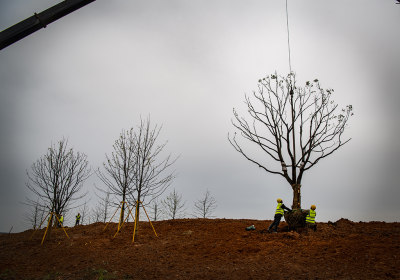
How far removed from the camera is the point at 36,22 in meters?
4.53

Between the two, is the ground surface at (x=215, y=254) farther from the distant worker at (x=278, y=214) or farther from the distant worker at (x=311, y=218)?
the distant worker at (x=278, y=214)

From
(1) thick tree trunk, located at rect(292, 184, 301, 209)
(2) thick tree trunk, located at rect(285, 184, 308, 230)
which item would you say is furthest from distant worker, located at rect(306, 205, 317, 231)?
(1) thick tree trunk, located at rect(292, 184, 301, 209)

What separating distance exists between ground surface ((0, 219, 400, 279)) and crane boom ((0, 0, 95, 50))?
6056 mm

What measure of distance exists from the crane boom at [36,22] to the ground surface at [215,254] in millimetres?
6056

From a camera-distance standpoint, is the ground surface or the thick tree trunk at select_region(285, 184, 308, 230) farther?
the thick tree trunk at select_region(285, 184, 308, 230)

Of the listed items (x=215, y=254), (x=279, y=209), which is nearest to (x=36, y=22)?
(x=215, y=254)

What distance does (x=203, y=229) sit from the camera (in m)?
11.0

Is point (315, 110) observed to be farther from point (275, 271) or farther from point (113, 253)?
point (113, 253)

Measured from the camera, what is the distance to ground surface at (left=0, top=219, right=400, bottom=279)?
6.29m

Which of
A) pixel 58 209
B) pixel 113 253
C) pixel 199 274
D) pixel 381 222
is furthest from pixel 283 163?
pixel 58 209

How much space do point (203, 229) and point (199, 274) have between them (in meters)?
4.52

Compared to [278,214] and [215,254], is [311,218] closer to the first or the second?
[278,214]

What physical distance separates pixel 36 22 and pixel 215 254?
7.57m

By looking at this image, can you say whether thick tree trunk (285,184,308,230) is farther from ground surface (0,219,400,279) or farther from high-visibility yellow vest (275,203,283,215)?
ground surface (0,219,400,279)
